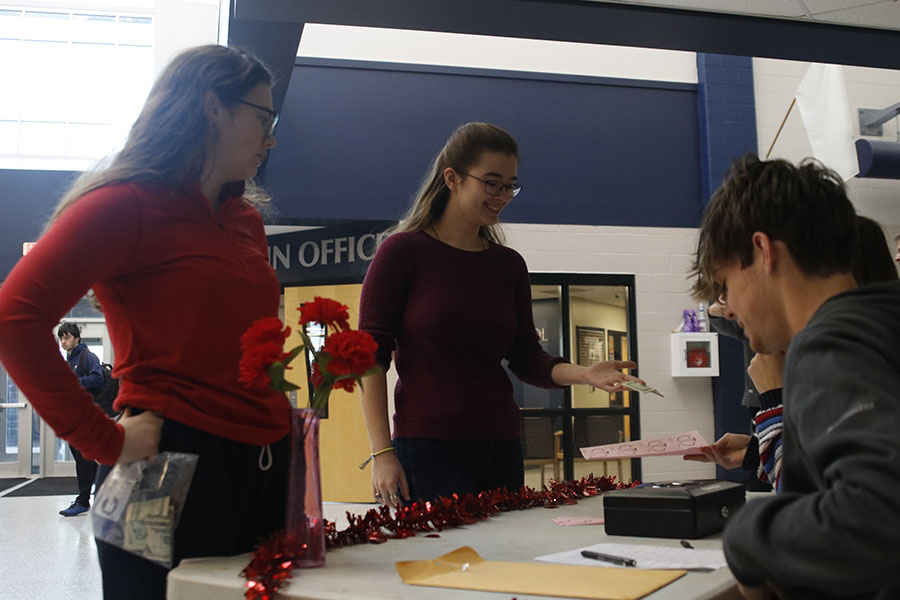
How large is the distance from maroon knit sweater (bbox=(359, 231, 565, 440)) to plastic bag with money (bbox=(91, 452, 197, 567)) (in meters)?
0.71

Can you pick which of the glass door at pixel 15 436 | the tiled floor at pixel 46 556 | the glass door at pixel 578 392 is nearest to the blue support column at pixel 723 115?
the glass door at pixel 578 392

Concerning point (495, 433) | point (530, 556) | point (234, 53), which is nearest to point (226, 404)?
point (530, 556)

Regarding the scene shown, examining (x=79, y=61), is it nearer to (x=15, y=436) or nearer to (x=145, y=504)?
(x=15, y=436)

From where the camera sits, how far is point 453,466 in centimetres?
178

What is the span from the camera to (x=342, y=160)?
5902mm

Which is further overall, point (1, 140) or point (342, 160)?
point (1, 140)

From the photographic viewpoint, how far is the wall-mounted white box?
239 inches

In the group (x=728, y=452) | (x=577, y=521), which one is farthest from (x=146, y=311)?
(x=728, y=452)

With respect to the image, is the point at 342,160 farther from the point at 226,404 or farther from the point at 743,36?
the point at 226,404

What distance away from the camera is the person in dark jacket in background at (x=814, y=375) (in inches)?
28.3

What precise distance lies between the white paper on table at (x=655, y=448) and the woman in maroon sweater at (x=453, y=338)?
150 mm

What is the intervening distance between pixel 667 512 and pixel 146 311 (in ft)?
2.94

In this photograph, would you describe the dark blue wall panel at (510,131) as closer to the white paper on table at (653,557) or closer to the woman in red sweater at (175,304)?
the woman in red sweater at (175,304)

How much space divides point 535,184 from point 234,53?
490cm
